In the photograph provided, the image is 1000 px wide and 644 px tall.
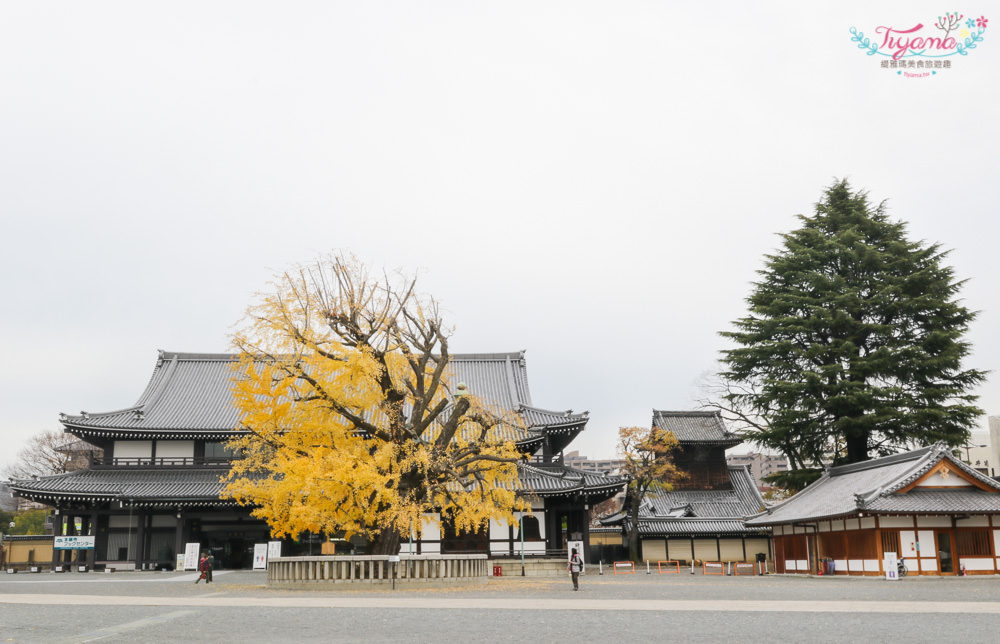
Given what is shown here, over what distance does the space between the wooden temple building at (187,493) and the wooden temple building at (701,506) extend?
8553mm

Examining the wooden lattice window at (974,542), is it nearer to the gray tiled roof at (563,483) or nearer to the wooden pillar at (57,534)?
the gray tiled roof at (563,483)

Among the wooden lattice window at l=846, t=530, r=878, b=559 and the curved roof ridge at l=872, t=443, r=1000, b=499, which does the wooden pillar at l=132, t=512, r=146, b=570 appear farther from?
the curved roof ridge at l=872, t=443, r=1000, b=499

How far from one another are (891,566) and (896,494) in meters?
2.91

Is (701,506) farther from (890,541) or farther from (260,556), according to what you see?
(260,556)

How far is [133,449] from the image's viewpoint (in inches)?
1572

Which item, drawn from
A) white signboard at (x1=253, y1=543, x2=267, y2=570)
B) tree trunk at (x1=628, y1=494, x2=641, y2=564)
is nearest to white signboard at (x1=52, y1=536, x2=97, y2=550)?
white signboard at (x1=253, y1=543, x2=267, y2=570)

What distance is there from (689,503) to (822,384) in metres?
13.7

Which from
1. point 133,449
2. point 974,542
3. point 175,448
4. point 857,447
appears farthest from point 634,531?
point 133,449

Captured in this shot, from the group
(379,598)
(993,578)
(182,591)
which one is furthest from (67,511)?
(993,578)

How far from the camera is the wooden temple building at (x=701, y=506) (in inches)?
1778

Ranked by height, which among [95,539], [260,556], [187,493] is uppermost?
[187,493]

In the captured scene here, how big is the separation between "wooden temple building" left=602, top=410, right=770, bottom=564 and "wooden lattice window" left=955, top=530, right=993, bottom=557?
13.1m

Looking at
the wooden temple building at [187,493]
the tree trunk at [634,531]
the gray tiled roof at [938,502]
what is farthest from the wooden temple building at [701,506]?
the gray tiled roof at [938,502]

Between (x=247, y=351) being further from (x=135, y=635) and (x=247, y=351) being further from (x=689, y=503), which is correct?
(x=689, y=503)
